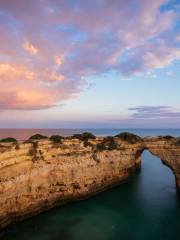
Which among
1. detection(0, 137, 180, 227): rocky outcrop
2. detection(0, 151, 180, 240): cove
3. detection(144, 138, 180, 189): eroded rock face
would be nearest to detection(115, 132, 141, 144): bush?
detection(0, 137, 180, 227): rocky outcrop

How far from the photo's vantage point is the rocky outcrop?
22.4 m

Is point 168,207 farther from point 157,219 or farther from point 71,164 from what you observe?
point 71,164

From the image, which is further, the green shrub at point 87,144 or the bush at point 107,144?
the bush at point 107,144

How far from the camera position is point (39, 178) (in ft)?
81.5

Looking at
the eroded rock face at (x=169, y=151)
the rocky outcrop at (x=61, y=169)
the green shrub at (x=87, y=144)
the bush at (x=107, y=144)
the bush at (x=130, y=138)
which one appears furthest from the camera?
the bush at (x=130, y=138)

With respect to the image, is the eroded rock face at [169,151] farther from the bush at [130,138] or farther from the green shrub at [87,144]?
the green shrub at [87,144]

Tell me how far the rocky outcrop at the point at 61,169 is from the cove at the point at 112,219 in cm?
142

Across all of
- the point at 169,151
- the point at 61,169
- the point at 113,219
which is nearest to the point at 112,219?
the point at 113,219

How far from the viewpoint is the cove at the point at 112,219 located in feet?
65.1

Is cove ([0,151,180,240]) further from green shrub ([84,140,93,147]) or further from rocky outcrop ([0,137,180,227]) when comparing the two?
green shrub ([84,140,93,147])

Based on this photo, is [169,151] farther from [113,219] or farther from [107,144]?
[113,219]

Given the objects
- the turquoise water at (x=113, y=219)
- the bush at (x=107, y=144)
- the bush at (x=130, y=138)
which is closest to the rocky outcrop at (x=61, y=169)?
the bush at (x=107, y=144)

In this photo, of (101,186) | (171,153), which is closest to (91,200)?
(101,186)

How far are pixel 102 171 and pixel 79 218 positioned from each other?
900cm
